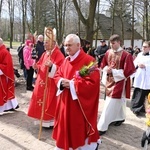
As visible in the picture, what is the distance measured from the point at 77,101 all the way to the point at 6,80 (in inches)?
129

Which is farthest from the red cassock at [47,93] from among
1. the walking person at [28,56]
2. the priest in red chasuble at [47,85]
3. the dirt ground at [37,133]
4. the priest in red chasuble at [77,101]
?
the walking person at [28,56]

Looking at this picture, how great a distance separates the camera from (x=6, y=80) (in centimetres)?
694

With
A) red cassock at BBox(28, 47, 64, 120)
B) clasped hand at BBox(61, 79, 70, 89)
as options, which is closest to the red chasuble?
red cassock at BBox(28, 47, 64, 120)

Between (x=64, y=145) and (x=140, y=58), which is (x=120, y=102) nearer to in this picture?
A: (x=140, y=58)

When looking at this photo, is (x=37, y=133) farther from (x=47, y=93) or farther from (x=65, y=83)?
(x=65, y=83)

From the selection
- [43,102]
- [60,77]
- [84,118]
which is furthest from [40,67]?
[84,118]

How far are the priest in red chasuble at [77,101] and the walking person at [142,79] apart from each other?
324 centimetres

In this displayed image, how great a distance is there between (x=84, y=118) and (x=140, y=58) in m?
3.64

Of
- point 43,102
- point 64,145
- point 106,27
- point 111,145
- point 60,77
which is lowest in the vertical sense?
point 111,145

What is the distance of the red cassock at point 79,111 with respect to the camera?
13.5ft

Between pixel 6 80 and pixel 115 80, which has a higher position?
pixel 115 80

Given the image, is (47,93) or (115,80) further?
(115,80)

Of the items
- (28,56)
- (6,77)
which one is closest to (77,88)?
(6,77)

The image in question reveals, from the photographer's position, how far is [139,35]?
188ft
